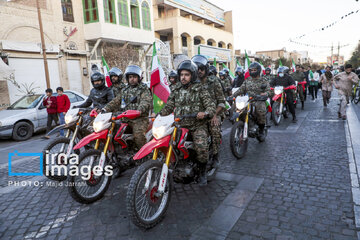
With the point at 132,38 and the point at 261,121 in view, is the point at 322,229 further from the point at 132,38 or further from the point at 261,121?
the point at 132,38

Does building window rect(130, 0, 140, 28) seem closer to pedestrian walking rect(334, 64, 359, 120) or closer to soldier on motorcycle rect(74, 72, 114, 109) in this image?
pedestrian walking rect(334, 64, 359, 120)

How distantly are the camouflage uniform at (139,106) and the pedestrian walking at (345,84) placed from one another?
7.32 m

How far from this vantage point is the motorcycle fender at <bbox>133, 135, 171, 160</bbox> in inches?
118

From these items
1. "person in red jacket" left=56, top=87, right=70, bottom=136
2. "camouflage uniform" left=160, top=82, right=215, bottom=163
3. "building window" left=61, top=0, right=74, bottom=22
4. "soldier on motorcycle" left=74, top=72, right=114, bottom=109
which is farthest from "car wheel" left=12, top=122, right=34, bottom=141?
"building window" left=61, top=0, right=74, bottom=22

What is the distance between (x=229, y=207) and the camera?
351 centimetres

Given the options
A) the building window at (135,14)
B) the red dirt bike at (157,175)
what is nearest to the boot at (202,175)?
the red dirt bike at (157,175)

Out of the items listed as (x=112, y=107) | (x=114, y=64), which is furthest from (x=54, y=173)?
(x=114, y=64)

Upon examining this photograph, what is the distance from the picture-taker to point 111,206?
3674mm

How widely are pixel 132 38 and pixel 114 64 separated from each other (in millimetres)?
3669

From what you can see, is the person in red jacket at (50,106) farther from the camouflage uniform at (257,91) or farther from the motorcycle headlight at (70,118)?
the camouflage uniform at (257,91)

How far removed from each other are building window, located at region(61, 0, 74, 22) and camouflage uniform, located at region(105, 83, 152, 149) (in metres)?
16.7

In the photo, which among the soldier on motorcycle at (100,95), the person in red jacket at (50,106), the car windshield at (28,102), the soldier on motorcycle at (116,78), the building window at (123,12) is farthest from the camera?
the building window at (123,12)

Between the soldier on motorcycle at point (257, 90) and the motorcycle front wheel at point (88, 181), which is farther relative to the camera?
the soldier on motorcycle at point (257, 90)

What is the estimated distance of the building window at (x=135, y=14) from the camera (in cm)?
2235
